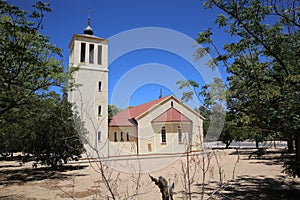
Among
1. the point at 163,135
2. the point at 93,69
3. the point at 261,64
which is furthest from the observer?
the point at 163,135

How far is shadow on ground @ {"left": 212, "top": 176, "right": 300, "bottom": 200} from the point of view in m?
7.79

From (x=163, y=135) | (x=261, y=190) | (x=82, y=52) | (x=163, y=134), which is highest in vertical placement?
(x=82, y=52)

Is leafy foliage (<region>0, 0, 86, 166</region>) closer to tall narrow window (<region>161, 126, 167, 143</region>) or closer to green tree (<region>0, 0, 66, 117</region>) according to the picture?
green tree (<region>0, 0, 66, 117</region>)

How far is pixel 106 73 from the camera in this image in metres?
26.0

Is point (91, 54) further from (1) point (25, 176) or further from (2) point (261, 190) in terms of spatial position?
(2) point (261, 190)

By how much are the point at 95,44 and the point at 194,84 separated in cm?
2219

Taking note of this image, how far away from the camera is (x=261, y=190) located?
29.1 ft

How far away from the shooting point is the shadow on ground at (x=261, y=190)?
7793mm

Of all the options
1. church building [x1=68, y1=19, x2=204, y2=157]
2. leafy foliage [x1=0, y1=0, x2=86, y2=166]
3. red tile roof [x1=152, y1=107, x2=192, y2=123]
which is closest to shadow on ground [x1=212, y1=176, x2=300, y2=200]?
leafy foliage [x1=0, y1=0, x2=86, y2=166]

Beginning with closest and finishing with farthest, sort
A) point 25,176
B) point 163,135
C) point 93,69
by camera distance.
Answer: point 25,176, point 93,69, point 163,135

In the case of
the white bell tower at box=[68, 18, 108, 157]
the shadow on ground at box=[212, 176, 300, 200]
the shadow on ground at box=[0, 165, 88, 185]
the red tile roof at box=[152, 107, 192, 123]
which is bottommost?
the shadow on ground at box=[0, 165, 88, 185]

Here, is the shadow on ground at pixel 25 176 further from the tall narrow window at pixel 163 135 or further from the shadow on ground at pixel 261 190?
the tall narrow window at pixel 163 135

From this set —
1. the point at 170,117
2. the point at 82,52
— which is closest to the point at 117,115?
the point at 170,117

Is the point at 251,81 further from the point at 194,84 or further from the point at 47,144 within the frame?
the point at 47,144
